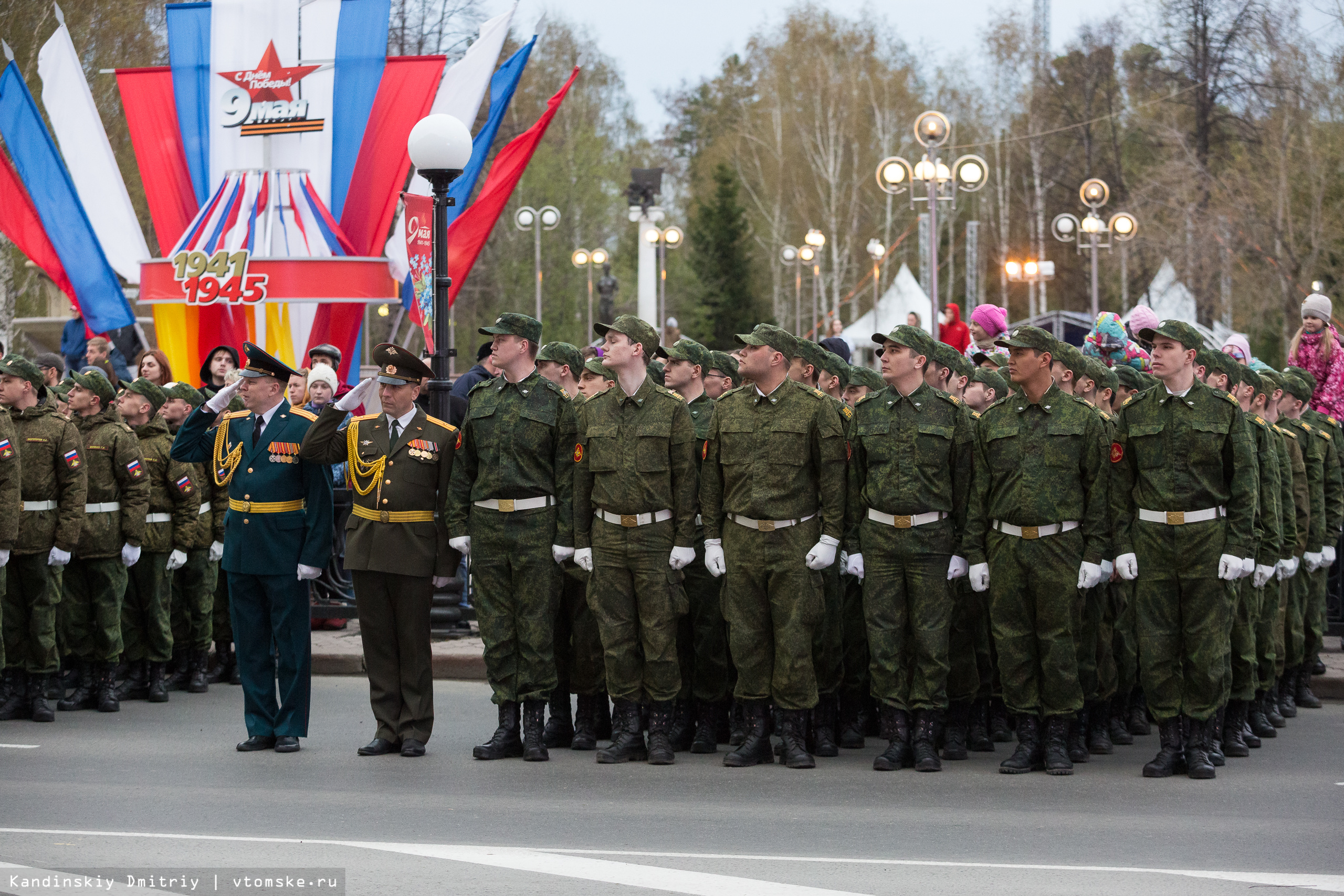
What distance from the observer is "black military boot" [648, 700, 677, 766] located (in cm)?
855

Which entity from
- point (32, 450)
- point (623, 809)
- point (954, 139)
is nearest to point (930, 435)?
point (623, 809)

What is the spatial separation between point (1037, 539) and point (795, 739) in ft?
5.44

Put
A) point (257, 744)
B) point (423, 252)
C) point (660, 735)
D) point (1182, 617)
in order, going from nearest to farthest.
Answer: point (1182, 617), point (660, 735), point (257, 744), point (423, 252)

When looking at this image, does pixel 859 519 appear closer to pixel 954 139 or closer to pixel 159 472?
pixel 159 472

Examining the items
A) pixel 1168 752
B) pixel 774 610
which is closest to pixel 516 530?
pixel 774 610

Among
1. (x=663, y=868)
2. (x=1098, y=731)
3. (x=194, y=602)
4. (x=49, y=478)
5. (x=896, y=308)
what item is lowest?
(x=1098, y=731)

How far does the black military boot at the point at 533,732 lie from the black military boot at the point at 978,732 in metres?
2.40

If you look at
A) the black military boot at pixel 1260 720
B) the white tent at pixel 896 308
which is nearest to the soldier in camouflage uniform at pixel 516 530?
the black military boot at pixel 1260 720

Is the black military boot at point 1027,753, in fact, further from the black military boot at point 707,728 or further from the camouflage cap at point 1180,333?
the camouflage cap at point 1180,333

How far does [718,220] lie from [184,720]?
5049 cm

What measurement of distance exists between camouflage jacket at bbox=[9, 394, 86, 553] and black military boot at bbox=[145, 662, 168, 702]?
4.01 feet

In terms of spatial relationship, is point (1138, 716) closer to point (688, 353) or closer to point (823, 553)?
point (823, 553)

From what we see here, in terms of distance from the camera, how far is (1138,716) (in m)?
9.92

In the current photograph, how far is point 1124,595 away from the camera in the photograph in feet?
30.8
